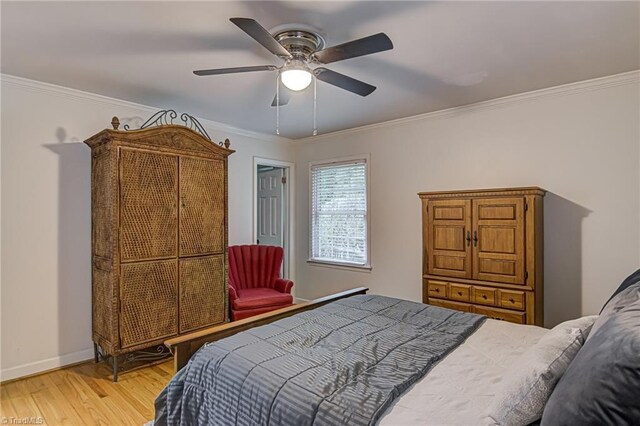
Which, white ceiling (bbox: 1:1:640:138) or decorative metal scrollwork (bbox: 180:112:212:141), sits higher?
white ceiling (bbox: 1:1:640:138)

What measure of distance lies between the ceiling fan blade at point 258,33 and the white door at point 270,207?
3.42 metres

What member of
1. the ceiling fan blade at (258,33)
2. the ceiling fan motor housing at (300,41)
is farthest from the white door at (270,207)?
the ceiling fan blade at (258,33)

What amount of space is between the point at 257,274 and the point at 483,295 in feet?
8.30

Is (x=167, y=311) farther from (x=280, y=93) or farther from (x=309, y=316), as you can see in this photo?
(x=280, y=93)

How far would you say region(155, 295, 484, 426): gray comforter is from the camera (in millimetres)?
1344

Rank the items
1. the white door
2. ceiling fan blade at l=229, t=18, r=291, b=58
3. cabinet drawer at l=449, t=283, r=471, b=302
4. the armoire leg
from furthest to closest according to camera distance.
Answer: the white door < cabinet drawer at l=449, t=283, r=471, b=302 < the armoire leg < ceiling fan blade at l=229, t=18, r=291, b=58

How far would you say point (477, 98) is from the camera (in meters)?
3.55

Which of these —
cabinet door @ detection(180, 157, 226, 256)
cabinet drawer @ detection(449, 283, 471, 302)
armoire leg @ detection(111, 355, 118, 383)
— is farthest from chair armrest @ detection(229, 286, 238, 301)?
cabinet drawer @ detection(449, 283, 471, 302)

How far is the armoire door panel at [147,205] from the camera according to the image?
301 cm

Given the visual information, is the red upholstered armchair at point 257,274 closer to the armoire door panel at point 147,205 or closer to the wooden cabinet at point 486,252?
the armoire door panel at point 147,205

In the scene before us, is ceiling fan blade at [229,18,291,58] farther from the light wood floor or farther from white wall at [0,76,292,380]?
the light wood floor

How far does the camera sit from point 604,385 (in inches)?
36.3

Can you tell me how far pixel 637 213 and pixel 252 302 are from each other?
140 inches

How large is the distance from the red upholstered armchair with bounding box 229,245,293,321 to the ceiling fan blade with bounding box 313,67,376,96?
2.40 meters
